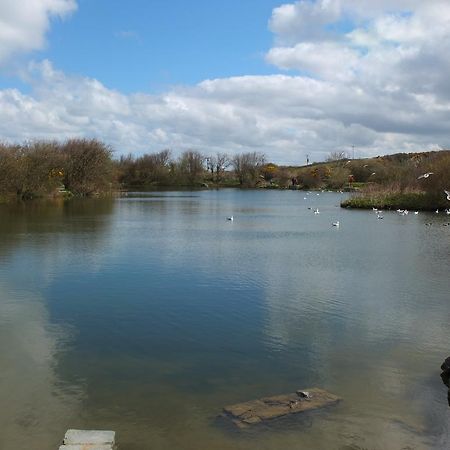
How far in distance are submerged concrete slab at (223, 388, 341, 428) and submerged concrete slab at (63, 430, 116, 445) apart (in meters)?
1.42

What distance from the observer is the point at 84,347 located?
8.47 metres

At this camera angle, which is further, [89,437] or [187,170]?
[187,170]

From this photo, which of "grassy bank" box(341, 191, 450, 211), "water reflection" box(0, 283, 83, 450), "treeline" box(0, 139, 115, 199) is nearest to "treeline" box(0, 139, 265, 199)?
"treeline" box(0, 139, 115, 199)

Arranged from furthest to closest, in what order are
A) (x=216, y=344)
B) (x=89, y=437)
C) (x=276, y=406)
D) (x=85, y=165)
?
1. (x=85, y=165)
2. (x=216, y=344)
3. (x=276, y=406)
4. (x=89, y=437)

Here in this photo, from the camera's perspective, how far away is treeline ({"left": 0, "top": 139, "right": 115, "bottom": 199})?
43013mm

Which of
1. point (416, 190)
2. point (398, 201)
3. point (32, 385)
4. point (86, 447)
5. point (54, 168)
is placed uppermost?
point (54, 168)

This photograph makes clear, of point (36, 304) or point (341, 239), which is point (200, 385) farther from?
point (341, 239)

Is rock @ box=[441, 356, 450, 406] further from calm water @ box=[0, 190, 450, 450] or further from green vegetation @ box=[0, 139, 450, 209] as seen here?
green vegetation @ box=[0, 139, 450, 209]

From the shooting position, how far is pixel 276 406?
6.25 m

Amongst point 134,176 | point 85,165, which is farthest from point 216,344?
point 134,176

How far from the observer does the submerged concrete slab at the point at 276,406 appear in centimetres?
596

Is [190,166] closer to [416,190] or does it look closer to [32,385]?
[416,190]

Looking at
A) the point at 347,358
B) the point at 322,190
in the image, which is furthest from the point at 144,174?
the point at 347,358

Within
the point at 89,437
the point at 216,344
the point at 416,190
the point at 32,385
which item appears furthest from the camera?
the point at 416,190
